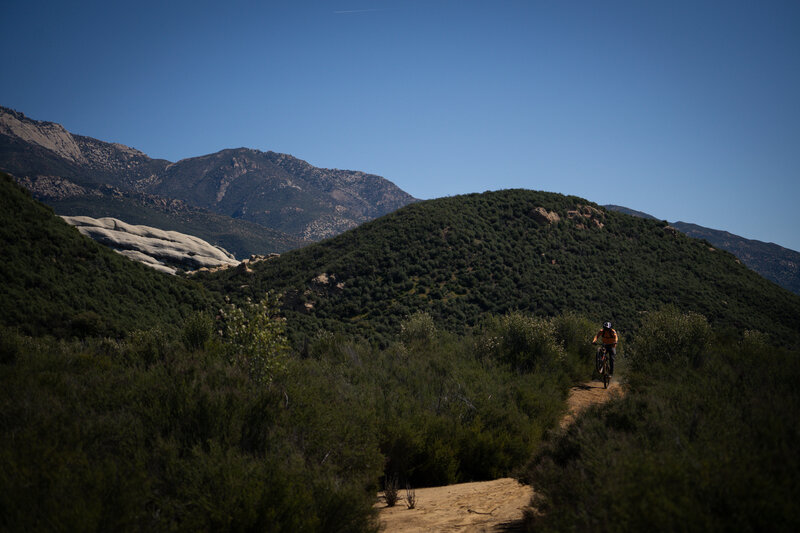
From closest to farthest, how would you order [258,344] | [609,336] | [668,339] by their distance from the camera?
[258,344] < [668,339] < [609,336]

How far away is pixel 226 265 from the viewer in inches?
2638

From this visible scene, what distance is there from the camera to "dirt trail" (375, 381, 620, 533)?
639 centimetres

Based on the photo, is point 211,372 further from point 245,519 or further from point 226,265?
point 226,265

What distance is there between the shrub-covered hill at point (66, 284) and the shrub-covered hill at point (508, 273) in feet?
37.8

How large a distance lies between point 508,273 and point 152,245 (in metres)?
54.3

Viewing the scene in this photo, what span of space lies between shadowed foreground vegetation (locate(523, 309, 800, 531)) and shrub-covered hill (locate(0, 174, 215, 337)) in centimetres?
3270

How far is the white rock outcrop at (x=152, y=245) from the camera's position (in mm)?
57656

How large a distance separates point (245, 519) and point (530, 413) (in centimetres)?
967

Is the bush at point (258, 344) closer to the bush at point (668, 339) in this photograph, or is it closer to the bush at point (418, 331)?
the bush at point (668, 339)

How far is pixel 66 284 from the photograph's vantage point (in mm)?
31906

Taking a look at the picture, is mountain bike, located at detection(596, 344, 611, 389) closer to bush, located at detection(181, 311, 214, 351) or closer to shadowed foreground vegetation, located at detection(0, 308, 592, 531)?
shadowed foreground vegetation, located at detection(0, 308, 592, 531)

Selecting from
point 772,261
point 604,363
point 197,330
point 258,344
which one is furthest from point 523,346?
point 772,261

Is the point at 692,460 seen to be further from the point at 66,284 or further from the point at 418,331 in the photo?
the point at 66,284

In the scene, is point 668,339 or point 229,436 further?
point 668,339
